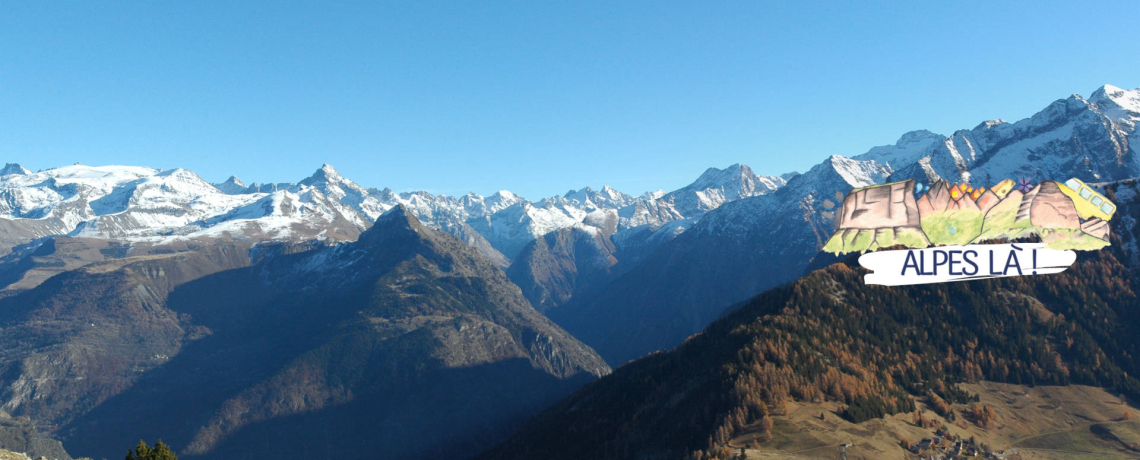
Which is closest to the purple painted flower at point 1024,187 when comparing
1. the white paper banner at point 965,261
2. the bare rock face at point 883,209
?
the white paper banner at point 965,261

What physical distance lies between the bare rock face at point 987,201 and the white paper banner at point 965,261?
976cm

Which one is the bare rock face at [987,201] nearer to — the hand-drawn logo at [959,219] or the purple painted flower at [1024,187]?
the hand-drawn logo at [959,219]

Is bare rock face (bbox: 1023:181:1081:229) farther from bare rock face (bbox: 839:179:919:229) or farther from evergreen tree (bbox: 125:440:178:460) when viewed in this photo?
evergreen tree (bbox: 125:440:178:460)

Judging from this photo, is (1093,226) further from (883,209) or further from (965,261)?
(883,209)

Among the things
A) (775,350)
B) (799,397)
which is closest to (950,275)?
(799,397)

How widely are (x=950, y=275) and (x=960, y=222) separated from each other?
557 inches

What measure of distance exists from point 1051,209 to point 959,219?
15546 millimetres

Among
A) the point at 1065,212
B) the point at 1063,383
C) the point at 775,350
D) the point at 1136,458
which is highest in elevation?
the point at 1065,212

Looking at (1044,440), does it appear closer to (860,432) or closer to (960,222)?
(860,432)

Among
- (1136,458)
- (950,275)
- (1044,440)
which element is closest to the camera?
(950,275)

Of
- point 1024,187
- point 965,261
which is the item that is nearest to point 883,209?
point 965,261

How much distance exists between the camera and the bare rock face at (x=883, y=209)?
4139 inches

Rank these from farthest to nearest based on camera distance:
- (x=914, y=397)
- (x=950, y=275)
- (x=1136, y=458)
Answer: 1. (x=914, y=397)
2. (x=1136, y=458)
3. (x=950, y=275)

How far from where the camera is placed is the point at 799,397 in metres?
176
